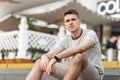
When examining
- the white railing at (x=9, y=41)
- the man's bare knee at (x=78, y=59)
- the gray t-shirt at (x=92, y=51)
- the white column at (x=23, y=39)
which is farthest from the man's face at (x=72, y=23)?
the white railing at (x=9, y=41)

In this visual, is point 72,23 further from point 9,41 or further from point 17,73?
point 9,41

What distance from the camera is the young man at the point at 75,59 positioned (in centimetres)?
465

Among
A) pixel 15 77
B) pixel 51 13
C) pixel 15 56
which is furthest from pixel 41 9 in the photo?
pixel 15 77

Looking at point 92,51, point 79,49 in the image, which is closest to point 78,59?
point 79,49

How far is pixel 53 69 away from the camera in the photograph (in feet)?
16.0

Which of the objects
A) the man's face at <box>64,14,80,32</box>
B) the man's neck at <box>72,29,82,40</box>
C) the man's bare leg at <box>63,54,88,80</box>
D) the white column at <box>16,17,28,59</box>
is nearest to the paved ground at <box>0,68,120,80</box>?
the white column at <box>16,17,28,59</box>

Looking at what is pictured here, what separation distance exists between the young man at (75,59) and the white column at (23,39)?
520 cm

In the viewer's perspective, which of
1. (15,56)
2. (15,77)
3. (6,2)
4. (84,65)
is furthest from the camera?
(6,2)

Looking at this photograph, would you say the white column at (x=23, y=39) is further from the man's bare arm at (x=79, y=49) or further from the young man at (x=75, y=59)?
the man's bare arm at (x=79, y=49)

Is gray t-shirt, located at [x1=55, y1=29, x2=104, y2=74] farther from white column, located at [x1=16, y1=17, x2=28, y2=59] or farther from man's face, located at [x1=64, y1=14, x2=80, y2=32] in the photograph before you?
white column, located at [x1=16, y1=17, x2=28, y2=59]

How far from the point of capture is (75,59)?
4.63m

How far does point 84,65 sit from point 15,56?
615cm

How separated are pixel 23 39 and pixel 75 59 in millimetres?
5866

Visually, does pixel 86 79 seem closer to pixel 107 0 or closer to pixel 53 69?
pixel 53 69
